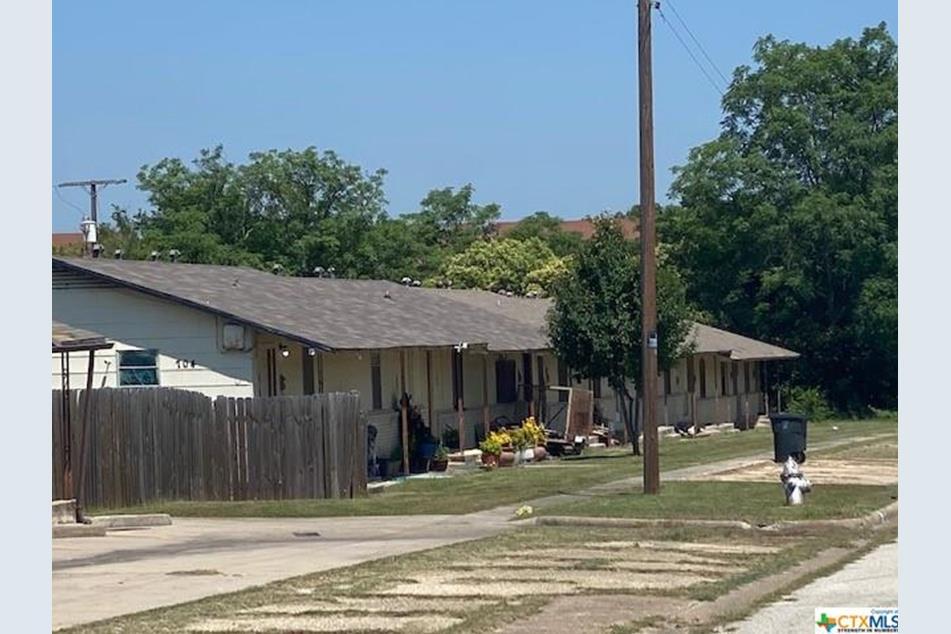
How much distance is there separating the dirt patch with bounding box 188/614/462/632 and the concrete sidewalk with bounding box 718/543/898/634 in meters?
2.34

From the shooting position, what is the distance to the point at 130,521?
2356 centimetres

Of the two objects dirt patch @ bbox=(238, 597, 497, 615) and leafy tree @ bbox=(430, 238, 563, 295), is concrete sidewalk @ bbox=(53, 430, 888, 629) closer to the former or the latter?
dirt patch @ bbox=(238, 597, 497, 615)

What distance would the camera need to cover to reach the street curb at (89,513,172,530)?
23.3 metres

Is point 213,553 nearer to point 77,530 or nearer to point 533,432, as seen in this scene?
point 77,530

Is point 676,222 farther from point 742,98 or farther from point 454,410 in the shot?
point 454,410

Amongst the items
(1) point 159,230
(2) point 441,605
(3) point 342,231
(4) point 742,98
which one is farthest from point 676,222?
(2) point 441,605

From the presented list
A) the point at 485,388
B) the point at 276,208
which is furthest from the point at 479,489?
the point at 276,208

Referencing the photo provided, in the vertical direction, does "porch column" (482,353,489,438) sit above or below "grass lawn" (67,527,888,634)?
above

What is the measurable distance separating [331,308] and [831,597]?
22322 millimetres

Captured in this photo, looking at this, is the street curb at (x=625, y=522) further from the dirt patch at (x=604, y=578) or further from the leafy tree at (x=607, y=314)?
the leafy tree at (x=607, y=314)

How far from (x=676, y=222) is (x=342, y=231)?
15.9 m

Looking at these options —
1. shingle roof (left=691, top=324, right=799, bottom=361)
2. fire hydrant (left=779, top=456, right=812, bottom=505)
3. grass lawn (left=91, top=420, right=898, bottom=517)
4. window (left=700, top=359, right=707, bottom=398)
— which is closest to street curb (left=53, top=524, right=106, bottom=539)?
grass lawn (left=91, top=420, right=898, bottom=517)

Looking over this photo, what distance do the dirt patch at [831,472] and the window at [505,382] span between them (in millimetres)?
9100

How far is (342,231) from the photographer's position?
3137 inches
